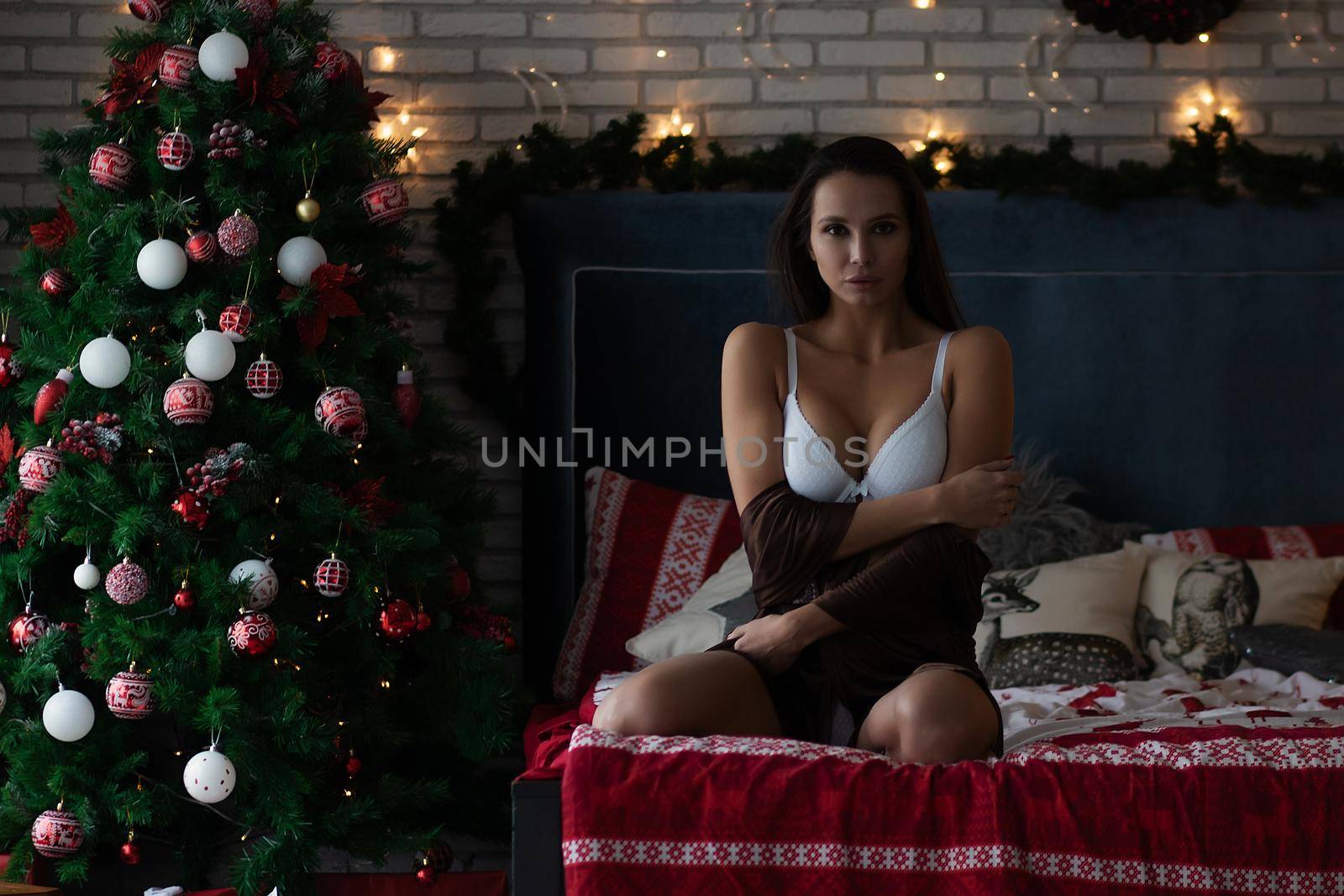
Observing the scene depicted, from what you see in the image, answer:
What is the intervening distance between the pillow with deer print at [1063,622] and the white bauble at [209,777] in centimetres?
159

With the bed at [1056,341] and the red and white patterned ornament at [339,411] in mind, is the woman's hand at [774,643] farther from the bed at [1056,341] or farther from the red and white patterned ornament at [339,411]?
the bed at [1056,341]

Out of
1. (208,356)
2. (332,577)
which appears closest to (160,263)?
(208,356)

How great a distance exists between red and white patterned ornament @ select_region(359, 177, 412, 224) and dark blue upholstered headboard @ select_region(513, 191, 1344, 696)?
765mm

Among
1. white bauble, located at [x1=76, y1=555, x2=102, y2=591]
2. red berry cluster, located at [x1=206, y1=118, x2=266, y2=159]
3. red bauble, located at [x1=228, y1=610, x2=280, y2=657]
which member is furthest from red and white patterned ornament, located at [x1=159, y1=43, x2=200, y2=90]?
red bauble, located at [x1=228, y1=610, x2=280, y2=657]

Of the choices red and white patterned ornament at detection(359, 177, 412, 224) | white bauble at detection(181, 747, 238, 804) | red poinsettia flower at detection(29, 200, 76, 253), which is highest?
red and white patterned ornament at detection(359, 177, 412, 224)

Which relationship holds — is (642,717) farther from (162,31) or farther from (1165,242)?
A: (1165,242)

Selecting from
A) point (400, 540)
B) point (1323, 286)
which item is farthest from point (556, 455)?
point (1323, 286)

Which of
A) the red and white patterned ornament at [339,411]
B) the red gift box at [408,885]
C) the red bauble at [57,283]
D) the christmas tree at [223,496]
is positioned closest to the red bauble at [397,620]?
the christmas tree at [223,496]

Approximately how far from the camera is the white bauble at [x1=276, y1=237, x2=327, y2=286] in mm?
2682

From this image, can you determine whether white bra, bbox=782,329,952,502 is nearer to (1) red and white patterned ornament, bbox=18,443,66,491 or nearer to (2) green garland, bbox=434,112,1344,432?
(1) red and white patterned ornament, bbox=18,443,66,491

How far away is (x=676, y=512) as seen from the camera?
11.1ft

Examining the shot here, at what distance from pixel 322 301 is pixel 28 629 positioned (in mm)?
850

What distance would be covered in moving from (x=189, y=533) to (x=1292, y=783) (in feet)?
6.43

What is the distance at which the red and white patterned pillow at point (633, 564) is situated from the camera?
329cm
